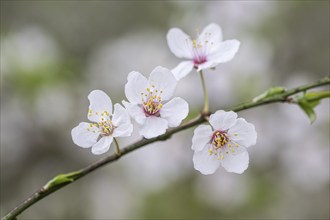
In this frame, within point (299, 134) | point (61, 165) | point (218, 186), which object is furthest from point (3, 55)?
point (299, 134)

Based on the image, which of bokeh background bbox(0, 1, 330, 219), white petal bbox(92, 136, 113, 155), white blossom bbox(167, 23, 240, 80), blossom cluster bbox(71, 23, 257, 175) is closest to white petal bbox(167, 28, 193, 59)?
white blossom bbox(167, 23, 240, 80)

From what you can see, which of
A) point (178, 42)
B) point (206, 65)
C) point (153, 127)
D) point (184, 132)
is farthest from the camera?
point (184, 132)

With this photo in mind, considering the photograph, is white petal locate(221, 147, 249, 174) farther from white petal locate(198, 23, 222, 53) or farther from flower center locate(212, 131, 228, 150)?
white petal locate(198, 23, 222, 53)

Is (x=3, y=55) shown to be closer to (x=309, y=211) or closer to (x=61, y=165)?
(x=61, y=165)

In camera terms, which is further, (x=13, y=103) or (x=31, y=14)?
(x=31, y=14)

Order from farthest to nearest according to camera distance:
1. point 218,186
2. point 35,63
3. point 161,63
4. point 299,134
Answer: point 161,63
point 218,186
point 299,134
point 35,63

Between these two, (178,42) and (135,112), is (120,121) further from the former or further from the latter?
(178,42)

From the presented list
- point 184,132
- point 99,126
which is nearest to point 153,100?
point 99,126

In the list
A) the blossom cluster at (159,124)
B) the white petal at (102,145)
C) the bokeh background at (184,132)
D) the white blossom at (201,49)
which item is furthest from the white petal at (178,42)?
the bokeh background at (184,132)
